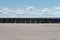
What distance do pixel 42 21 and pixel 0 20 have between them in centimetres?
903

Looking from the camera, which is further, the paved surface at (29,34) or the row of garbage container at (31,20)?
the row of garbage container at (31,20)

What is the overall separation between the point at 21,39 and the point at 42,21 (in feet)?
66.4

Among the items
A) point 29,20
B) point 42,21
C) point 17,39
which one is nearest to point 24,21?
point 29,20

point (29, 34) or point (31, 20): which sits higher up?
point (31, 20)

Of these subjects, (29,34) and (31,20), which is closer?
(29,34)

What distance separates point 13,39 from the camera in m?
7.60

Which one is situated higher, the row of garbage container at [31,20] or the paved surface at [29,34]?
the row of garbage container at [31,20]

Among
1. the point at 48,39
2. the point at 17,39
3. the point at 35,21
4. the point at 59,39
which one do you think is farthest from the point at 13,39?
the point at 35,21

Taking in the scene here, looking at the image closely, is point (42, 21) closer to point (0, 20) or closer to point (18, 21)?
point (18, 21)

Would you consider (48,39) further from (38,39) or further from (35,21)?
(35,21)

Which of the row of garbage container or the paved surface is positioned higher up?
the row of garbage container

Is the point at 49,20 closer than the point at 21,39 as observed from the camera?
No

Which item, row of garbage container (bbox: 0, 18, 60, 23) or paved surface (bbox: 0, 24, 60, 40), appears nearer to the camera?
paved surface (bbox: 0, 24, 60, 40)

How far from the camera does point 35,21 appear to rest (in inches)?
1093
